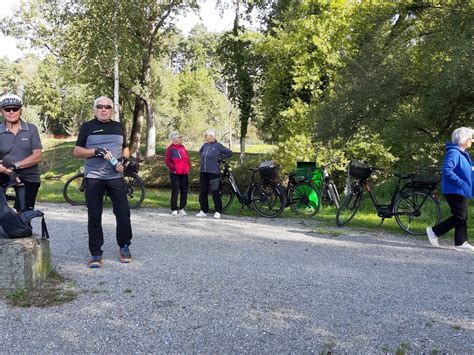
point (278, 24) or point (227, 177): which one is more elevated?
point (278, 24)

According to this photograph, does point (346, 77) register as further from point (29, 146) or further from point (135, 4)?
point (135, 4)

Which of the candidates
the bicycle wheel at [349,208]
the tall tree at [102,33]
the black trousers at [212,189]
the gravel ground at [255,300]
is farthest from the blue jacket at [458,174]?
the tall tree at [102,33]

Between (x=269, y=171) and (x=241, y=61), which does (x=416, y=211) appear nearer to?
(x=269, y=171)

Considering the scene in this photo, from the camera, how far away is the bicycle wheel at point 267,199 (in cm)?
970

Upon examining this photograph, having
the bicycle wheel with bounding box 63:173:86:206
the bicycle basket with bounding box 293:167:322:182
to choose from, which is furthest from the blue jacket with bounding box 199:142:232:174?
the bicycle wheel with bounding box 63:173:86:206

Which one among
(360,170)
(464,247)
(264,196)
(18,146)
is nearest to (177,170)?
(264,196)

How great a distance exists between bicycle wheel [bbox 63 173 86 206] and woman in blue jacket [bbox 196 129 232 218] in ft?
10.1

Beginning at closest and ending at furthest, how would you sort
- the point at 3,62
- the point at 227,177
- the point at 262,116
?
the point at 227,177
the point at 262,116
the point at 3,62

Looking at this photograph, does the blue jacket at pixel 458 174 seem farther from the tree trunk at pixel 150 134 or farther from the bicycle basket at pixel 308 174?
the tree trunk at pixel 150 134

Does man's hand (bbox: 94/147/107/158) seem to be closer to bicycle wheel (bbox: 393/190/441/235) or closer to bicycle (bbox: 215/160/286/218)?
bicycle (bbox: 215/160/286/218)

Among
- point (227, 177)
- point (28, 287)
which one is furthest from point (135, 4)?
point (28, 287)

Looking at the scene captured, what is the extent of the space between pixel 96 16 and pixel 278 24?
942 centimetres

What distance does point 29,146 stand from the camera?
5426mm

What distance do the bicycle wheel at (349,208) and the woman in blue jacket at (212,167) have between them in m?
2.54
